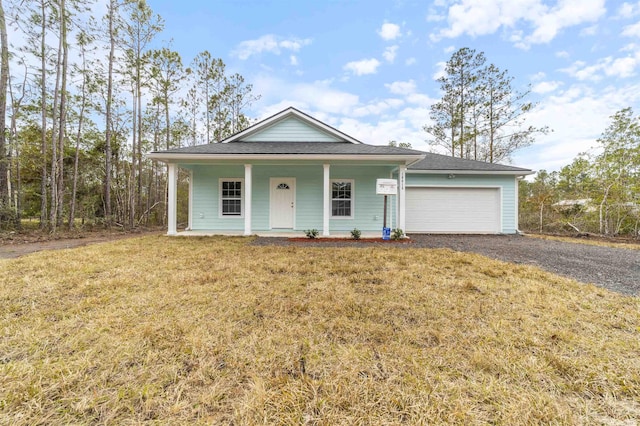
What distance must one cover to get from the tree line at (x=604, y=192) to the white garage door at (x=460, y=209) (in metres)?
3.31

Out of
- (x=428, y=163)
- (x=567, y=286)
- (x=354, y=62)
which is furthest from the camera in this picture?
(x=354, y=62)

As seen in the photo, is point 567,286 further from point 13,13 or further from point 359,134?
point 13,13

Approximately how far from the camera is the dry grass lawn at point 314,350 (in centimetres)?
129

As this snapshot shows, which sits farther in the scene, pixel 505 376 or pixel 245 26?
pixel 245 26

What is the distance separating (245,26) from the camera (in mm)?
11961

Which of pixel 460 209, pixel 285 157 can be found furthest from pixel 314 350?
pixel 460 209

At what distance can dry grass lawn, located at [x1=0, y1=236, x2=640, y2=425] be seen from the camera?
1290 mm

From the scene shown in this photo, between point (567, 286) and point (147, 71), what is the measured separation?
641 inches

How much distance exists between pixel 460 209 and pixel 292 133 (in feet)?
23.6

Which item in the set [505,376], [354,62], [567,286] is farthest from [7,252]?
[354,62]

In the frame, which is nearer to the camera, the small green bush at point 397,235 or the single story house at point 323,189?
the small green bush at point 397,235

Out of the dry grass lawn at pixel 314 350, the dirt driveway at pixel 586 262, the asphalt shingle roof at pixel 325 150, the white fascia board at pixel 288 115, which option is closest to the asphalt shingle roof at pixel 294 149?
the asphalt shingle roof at pixel 325 150

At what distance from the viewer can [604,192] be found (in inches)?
383

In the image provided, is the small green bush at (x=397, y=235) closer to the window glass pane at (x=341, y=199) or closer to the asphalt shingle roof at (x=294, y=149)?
the window glass pane at (x=341, y=199)
